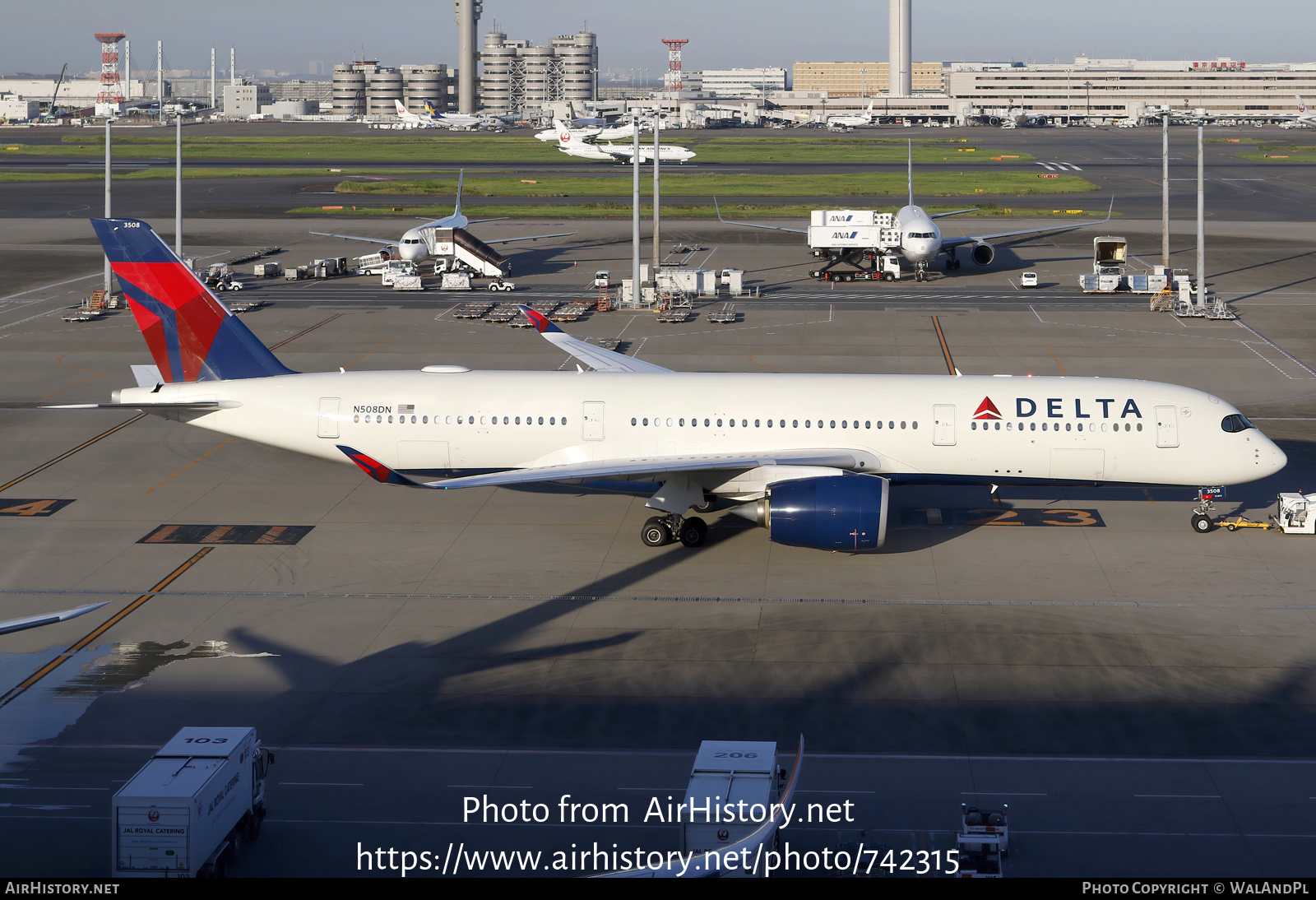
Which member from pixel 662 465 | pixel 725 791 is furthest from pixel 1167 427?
pixel 725 791

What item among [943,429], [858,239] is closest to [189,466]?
[943,429]

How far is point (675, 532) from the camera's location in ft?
103

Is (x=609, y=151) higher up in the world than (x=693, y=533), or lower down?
higher up

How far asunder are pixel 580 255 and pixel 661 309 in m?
23.6

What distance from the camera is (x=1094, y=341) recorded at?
191ft

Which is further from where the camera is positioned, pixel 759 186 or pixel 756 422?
pixel 759 186

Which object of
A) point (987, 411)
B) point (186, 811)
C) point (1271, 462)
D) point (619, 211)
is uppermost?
point (619, 211)

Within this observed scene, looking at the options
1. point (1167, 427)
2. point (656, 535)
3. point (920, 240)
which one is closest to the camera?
point (656, 535)

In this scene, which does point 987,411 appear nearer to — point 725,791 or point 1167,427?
point 1167,427

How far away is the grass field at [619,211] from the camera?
362ft

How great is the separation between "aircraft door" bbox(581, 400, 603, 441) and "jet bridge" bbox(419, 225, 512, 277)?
4805cm

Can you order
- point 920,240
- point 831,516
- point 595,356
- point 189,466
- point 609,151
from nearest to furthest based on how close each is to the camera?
point 831,516
point 189,466
point 595,356
point 920,240
point 609,151

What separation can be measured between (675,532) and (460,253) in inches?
2040

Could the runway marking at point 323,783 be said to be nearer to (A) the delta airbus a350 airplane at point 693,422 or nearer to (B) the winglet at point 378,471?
Answer: (B) the winglet at point 378,471
